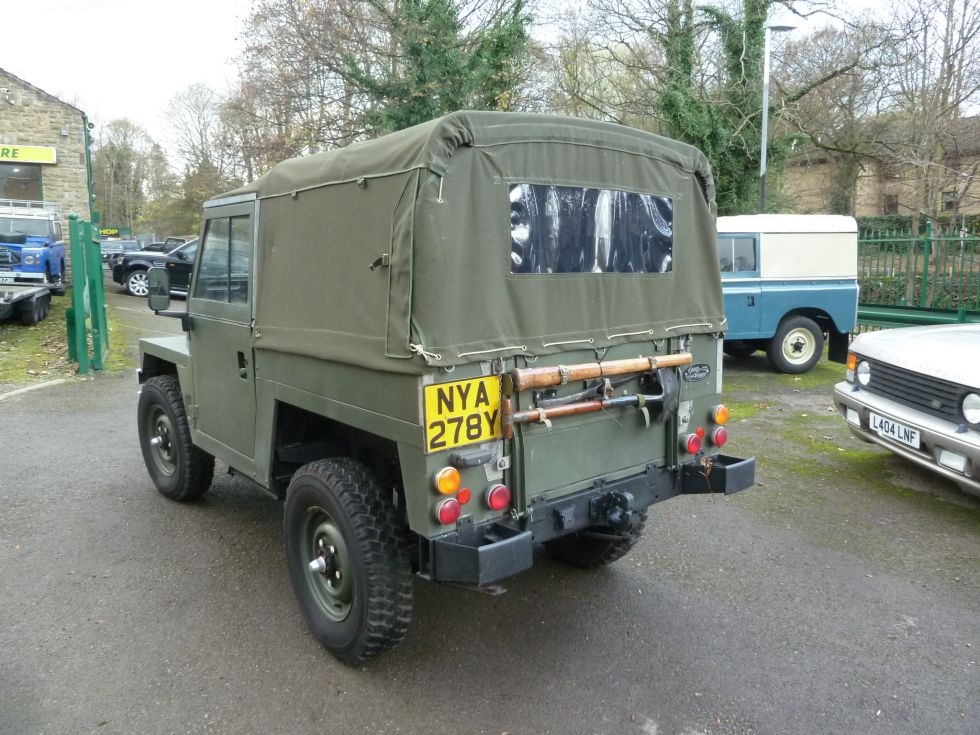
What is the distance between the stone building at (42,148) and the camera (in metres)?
20.4

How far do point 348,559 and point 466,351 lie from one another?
3.50 ft

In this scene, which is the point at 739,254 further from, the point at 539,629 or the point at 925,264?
the point at 539,629

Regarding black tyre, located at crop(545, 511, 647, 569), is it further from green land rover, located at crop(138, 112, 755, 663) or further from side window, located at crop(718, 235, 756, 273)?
side window, located at crop(718, 235, 756, 273)

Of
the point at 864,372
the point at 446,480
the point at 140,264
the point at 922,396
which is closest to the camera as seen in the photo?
the point at 446,480

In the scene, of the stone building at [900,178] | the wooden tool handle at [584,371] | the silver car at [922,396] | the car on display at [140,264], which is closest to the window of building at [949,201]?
the stone building at [900,178]

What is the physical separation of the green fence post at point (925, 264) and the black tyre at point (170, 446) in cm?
1072

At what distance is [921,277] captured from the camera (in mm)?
11359

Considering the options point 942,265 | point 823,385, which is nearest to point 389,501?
point 823,385

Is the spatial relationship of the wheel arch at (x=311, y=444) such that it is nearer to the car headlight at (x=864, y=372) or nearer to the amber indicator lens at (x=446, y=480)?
the amber indicator lens at (x=446, y=480)

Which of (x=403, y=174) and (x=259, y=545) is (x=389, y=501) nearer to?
(x=403, y=174)

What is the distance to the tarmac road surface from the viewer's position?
293 cm

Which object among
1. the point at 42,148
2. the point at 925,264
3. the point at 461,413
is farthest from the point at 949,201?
the point at 42,148

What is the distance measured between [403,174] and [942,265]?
35.6ft

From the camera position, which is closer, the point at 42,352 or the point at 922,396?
the point at 922,396
